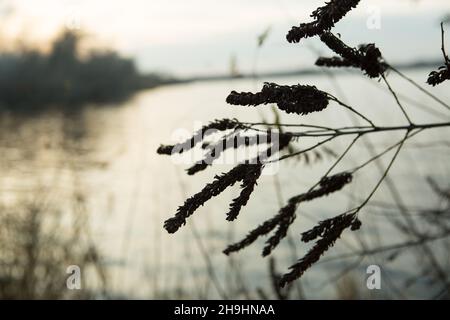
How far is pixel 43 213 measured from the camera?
211 inches

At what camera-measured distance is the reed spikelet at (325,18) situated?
1012mm

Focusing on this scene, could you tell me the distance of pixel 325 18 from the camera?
39.9 inches

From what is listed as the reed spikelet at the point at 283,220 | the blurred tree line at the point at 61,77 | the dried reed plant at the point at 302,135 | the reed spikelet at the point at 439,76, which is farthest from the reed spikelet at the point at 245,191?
the blurred tree line at the point at 61,77

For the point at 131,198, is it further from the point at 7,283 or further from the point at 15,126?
the point at 15,126

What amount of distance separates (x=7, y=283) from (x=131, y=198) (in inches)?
207

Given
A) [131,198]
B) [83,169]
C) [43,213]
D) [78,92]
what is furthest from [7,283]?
[78,92]

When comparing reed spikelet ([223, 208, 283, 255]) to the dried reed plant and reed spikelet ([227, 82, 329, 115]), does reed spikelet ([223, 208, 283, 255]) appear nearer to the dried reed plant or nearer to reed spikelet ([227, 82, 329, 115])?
the dried reed plant

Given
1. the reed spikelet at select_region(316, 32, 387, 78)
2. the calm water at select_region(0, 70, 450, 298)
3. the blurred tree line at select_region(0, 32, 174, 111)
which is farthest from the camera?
the blurred tree line at select_region(0, 32, 174, 111)

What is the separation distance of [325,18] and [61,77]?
33.4 m

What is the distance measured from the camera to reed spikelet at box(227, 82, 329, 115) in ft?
3.66

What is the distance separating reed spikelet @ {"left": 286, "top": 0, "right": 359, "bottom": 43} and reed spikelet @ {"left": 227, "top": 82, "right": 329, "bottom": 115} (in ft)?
0.37

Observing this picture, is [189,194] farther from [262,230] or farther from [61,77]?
[61,77]

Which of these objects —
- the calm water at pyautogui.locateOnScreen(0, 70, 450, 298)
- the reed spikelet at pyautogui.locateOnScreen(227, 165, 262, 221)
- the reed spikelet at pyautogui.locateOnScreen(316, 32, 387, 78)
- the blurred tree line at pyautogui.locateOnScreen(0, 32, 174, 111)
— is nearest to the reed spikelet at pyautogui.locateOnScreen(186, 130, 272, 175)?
the reed spikelet at pyautogui.locateOnScreen(227, 165, 262, 221)

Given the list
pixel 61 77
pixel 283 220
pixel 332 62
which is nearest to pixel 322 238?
pixel 283 220
